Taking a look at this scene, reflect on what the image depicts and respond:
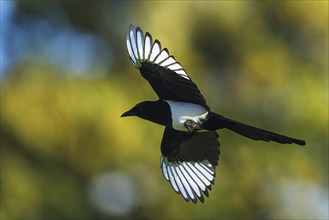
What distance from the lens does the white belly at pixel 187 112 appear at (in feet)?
11.8

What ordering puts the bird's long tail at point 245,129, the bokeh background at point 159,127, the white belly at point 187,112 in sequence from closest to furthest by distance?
the bird's long tail at point 245,129, the white belly at point 187,112, the bokeh background at point 159,127

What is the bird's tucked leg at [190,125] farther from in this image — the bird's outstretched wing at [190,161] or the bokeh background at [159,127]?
the bokeh background at [159,127]

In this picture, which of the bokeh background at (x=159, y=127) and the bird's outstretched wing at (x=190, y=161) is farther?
the bokeh background at (x=159, y=127)

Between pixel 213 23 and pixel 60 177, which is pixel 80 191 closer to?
pixel 60 177

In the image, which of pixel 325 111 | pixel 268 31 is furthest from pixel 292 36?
pixel 325 111

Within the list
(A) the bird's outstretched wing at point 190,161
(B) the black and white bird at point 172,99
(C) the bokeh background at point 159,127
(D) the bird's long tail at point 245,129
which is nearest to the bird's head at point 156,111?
(B) the black and white bird at point 172,99

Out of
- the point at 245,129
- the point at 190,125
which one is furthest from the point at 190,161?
the point at 245,129

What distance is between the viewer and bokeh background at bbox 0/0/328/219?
7.88 metres

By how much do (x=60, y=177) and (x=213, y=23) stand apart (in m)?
1.74

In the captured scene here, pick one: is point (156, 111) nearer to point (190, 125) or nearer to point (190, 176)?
point (190, 125)

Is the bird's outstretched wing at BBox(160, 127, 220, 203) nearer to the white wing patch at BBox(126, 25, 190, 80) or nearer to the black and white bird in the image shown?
the black and white bird

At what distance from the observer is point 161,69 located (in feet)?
11.8

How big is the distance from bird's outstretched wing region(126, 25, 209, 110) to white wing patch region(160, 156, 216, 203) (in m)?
0.48

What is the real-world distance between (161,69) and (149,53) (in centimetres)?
7
